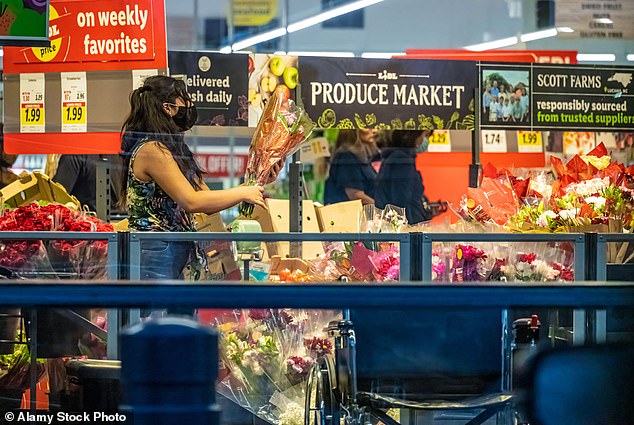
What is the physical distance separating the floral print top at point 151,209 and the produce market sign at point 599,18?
13.3 ft

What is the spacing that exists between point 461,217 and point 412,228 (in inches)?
A: 14.0

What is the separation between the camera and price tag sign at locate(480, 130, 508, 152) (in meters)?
6.20

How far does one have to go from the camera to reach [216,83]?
475 centimetres

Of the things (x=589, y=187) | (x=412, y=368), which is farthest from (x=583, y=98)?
(x=412, y=368)

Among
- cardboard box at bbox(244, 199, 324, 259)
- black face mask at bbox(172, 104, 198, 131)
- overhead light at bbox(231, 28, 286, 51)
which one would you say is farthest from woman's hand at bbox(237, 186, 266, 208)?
overhead light at bbox(231, 28, 286, 51)

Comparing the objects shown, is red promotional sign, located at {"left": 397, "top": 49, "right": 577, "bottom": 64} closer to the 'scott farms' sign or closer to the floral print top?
the 'scott farms' sign

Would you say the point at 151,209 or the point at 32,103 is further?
the point at 32,103

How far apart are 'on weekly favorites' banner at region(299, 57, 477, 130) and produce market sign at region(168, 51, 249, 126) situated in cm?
35

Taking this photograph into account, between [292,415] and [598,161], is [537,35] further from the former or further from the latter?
[292,415]

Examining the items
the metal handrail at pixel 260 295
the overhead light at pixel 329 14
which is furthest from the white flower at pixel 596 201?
the overhead light at pixel 329 14

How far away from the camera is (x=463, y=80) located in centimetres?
512

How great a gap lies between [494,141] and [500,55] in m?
0.51

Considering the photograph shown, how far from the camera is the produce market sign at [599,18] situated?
6695mm

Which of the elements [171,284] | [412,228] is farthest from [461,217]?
[171,284]
